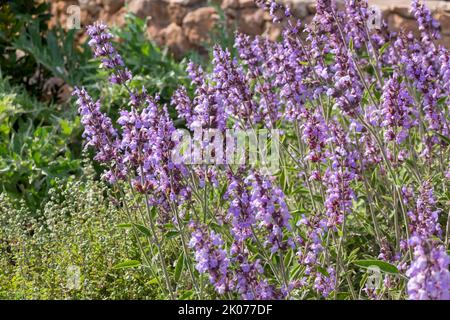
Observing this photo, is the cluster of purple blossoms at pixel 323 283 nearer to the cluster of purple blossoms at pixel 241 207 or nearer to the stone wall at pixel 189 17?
the cluster of purple blossoms at pixel 241 207

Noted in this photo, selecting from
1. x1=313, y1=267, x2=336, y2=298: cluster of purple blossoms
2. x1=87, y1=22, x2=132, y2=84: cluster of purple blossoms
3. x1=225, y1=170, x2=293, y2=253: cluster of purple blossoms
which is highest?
x1=87, y1=22, x2=132, y2=84: cluster of purple blossoms

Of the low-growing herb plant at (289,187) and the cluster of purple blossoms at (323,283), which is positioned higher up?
the low-growing herb plant at (289,187)

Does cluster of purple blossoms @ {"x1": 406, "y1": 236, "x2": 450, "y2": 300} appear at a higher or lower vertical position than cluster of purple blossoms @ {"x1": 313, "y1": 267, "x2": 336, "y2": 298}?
higher

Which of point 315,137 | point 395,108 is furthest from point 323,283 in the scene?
point 395,108

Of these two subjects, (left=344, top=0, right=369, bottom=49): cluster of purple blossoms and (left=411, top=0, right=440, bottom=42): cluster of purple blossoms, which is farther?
(left=411, top=0, right=440, bottom=42): cluster of purple blossoms

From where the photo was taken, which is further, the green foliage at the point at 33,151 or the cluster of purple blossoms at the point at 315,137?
the green foliage at the point at 33,151

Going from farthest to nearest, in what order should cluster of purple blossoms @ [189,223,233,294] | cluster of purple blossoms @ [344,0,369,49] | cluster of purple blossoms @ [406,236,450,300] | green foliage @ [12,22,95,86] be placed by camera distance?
1. green foliage @ [12,22,95,86]
2. cluster of purple blossoms @ [344,0,369,49]
3. cluster of purple blossoms @ [189,223,233,294]
4. cluster of purple blossoms @ [406,236,450,300]

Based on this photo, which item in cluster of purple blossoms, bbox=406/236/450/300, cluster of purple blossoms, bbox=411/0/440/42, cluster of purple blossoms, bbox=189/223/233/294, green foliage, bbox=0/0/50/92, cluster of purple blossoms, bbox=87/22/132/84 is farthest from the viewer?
green foliage, bbox=0/0/50/92

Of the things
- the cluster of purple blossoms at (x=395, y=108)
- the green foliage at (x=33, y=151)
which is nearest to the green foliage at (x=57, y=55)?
the green foliage at (x=33, y=151)

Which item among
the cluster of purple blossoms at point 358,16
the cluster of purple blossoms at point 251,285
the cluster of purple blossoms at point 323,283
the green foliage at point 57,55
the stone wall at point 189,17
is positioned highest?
the stone wall at point 189,17

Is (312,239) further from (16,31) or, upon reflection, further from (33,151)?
(16,31)

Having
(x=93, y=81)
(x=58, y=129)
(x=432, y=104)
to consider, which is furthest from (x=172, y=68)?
(x=432, y=104)

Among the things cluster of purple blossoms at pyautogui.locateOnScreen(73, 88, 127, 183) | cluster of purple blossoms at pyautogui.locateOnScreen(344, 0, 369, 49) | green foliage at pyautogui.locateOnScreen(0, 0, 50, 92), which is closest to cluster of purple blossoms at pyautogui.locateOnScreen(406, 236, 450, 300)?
cluster of purple blossoms at pyautogui.locateOnScreen(73, 88, 127, 183)

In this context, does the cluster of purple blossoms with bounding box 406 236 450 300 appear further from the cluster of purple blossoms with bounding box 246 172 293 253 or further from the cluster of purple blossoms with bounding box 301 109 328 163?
the cluster of purple blossoms with bounding box 301 109 328 163
